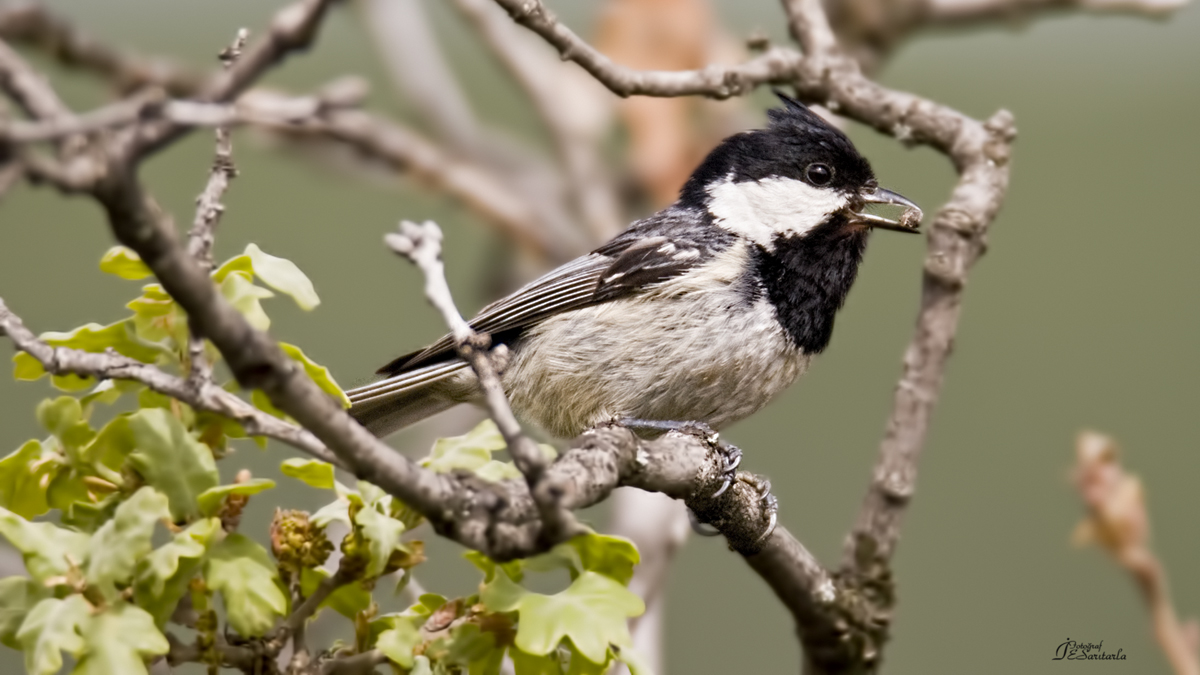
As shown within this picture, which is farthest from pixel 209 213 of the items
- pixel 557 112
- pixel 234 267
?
pixel 557 112

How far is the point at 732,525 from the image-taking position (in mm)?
2256

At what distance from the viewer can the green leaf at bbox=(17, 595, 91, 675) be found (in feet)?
4.33

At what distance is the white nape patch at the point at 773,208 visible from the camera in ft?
10.1

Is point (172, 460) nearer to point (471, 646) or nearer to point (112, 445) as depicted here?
point (112, 445)

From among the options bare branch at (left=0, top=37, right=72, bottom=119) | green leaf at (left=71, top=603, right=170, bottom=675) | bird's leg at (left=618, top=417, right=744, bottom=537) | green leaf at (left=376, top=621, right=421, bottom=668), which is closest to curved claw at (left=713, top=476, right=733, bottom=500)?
bird's leg at (left=618, top=417, right=744, bottom=537)

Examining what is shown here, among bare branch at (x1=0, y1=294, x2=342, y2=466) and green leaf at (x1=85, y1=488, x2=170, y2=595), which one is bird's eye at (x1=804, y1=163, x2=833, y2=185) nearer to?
bare branch at (x1=0, y1=294, x2=342, y2=466)

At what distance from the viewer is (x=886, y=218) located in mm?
3096

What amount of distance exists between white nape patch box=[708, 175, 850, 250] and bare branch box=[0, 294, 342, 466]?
1873mm

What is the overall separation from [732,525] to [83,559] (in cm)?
123

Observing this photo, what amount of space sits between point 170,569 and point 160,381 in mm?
225

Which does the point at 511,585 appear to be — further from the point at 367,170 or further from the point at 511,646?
the point at 367,170

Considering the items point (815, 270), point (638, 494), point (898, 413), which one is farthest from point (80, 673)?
point (638, 494)

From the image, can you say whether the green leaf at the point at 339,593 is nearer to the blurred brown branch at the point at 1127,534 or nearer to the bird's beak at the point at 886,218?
the blurred brown branch at the point at 1127,534

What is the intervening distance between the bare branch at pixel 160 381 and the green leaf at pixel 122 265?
0.46 ft
